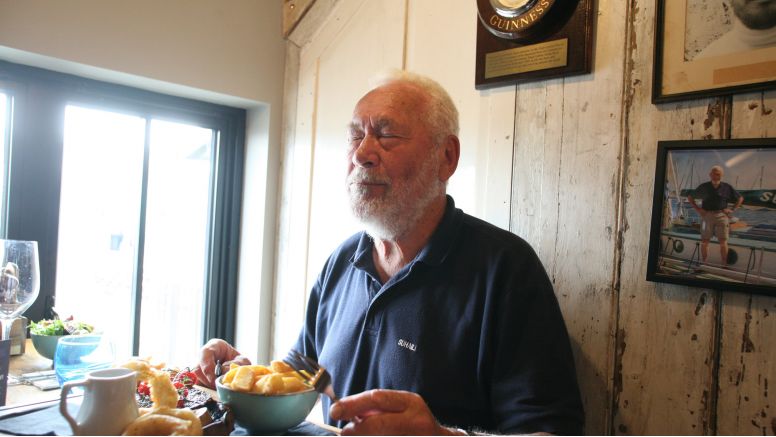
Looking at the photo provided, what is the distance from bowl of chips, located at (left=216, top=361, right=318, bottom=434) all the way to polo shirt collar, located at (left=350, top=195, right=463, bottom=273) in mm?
510

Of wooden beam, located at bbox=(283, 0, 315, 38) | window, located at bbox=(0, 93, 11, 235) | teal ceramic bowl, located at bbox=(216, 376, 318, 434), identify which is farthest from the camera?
wooden beam, located at bbox=(283, 0, 315, 38)

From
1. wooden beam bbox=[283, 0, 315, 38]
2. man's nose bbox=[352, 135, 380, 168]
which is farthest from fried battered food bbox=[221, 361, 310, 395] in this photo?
wooden beam bbox=[283, 0, 315, 38]

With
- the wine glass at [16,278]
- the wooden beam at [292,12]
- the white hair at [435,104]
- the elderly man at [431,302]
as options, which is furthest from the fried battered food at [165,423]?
the wooden beam at [292,12]

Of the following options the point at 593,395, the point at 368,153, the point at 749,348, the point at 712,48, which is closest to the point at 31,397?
the point at 368,153

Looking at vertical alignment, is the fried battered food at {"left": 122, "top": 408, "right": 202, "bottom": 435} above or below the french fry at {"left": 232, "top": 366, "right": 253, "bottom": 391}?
below

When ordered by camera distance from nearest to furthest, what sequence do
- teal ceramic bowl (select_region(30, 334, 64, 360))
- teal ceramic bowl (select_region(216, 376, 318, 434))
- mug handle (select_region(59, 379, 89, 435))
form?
mug handle (select_region(59, 379, 89, 435)) → teal ceramic bowl (select_region(216, 376, 318, 434)) → teal ceramic bowl (select_region(30, 334, 64, 360))

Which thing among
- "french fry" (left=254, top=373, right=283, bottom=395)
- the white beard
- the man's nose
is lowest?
"french fry" (left=254, top=373, right=283, bottom=395)

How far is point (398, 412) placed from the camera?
888mm

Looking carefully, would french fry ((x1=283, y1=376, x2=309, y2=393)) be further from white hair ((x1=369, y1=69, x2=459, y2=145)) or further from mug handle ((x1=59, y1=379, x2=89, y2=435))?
white hair ((x1=369, y1=69, x2=459, y2=145))

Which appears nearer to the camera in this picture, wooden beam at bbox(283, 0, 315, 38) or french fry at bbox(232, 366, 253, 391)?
french fry at bbox(232, 366, 253, 391)

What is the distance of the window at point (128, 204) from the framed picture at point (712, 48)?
172 cm

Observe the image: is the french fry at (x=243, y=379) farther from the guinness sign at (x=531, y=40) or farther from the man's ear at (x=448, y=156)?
the guinness sign at (x=531, y=40)

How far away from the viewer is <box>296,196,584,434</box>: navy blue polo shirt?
3.62ft

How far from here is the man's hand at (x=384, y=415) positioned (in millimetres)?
858
